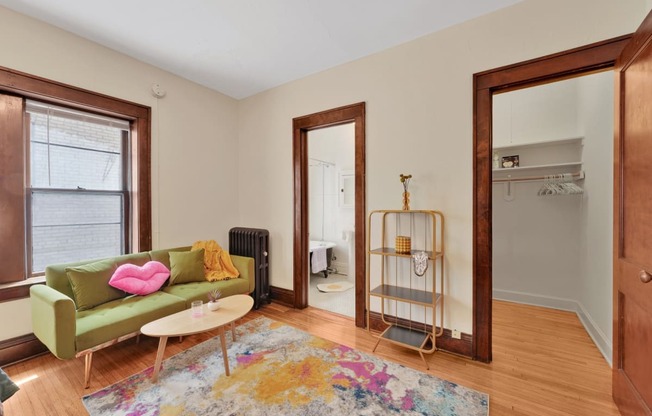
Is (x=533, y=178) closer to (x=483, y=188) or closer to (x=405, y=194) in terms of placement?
(x=483, y=188)

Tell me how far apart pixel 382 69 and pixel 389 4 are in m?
0.63

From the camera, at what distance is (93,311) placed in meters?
2.19

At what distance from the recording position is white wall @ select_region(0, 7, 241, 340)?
2225mm

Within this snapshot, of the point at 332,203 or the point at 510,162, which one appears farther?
the point at 332,203

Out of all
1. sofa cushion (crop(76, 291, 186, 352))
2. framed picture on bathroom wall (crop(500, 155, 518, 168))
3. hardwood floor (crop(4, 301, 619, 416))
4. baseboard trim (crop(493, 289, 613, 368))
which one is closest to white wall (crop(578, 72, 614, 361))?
baseboard trim (crop(493, 289, 613, 368))

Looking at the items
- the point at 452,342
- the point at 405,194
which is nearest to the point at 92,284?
the point at 405,194

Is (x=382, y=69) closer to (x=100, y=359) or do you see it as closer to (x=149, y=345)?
(x=149, y=345)

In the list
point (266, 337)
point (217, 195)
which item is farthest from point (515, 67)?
point (217, 195)

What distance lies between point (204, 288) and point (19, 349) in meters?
1.40

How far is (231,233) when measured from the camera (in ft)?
12.4

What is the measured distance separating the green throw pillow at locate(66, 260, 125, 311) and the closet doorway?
159 inches

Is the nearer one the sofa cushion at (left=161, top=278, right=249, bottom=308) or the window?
the window

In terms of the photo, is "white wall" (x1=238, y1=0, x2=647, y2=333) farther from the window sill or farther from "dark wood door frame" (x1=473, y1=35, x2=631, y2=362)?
the window sill

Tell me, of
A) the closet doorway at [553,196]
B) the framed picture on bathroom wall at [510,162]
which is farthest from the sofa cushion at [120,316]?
the framed picture on bathroom wall at [510,162]
